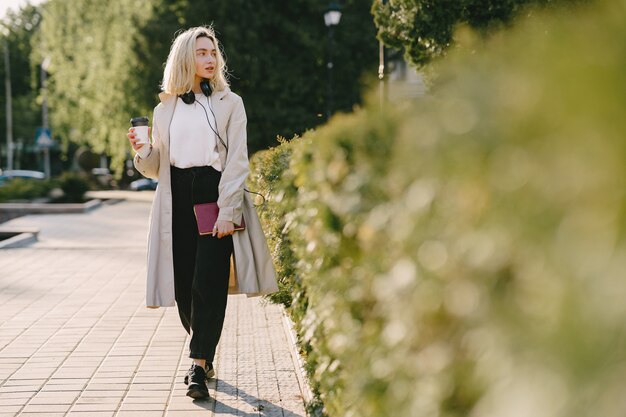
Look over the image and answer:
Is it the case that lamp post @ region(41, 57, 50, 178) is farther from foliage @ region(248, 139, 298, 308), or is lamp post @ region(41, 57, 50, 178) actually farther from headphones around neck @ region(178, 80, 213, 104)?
headphones around neck @ region(178, 80, 213, 104)

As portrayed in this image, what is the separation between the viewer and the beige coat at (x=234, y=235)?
5.89 metres

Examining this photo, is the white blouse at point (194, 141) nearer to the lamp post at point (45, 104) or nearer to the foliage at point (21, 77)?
the lamp post at point (45, 104)

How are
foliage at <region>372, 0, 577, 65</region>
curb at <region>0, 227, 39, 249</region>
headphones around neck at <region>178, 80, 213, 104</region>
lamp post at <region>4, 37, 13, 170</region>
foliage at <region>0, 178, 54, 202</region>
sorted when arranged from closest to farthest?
headphones around neck at <region>178, 80, 213, 104</region> → curb at <region>0, 227, 39, 249</region> → foliage at <region>372, 0, 577, 65</region> → foliage at <region>0, 178, 54, 202</region> → lamp post at <region>4, 37, 13, 170</region>

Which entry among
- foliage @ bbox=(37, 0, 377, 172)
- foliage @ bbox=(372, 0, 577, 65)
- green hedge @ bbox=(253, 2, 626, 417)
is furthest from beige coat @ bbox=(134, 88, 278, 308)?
foliage @ bbox=(37, 0, 377, 172)

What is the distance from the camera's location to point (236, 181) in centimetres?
573

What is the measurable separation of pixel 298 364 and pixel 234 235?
1.12 meters

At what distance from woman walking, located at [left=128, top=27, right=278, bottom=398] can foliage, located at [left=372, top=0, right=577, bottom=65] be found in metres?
14.8

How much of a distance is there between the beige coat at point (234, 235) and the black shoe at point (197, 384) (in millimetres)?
497

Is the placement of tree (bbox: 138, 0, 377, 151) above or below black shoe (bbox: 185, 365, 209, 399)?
above

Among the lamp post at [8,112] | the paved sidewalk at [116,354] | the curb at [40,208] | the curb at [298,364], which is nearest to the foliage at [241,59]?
the curb at [40,208]

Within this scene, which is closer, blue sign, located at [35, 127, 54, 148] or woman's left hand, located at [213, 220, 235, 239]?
woman's left hand, located at [213, 220, 235, 239]

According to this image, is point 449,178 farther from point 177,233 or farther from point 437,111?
point 177,233

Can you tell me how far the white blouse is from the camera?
5.84 m

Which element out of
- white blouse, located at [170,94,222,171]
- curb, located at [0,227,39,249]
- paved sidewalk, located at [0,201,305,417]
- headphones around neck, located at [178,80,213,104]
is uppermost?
headphones around neck, located at [178,80,213,104]
